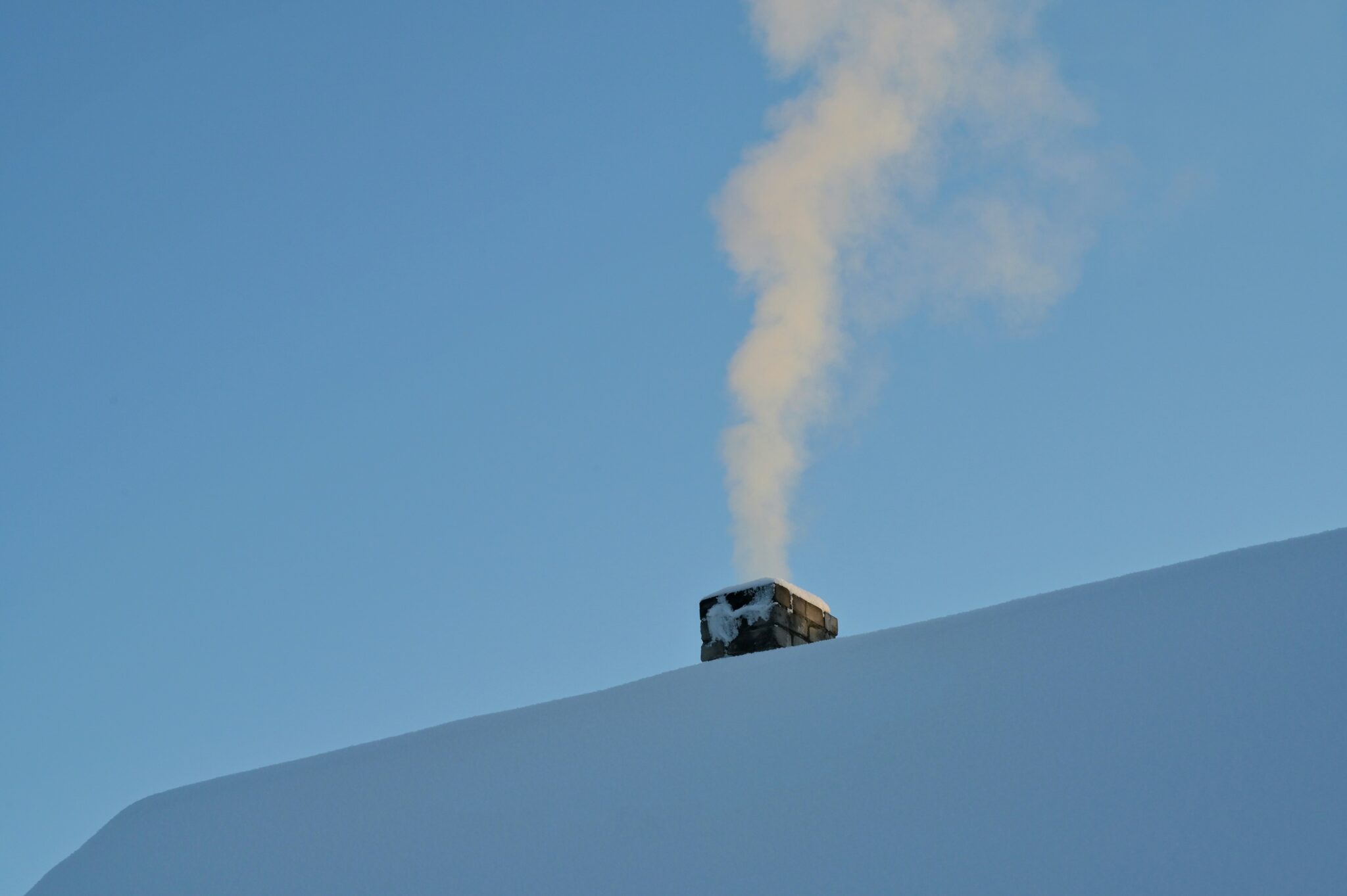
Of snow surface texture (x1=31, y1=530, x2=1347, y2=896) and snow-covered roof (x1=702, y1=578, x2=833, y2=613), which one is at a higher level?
snow-covered roof (x1=702, y1=578, x2=833, y2=613)

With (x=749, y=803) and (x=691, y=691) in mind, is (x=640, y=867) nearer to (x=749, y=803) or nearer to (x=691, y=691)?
(x=749, y=803)

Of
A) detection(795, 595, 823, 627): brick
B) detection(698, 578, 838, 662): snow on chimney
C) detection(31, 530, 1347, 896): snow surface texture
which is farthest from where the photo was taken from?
detection(795, 595, 823, 627): brick

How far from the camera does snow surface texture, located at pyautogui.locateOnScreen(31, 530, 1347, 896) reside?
2.88 m

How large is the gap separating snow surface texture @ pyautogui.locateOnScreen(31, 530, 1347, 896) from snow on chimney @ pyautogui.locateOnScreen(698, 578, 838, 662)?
26.2 inches

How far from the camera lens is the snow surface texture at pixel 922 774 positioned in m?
2.88

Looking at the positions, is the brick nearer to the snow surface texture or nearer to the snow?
the snow

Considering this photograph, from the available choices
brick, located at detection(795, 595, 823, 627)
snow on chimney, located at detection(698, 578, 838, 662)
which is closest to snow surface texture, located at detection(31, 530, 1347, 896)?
snow on chimney, located at detection(698, 578, 838, 662)

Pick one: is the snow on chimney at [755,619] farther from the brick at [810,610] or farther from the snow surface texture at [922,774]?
the snow surface texture at [922,774]

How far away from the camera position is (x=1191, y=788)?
2953mm

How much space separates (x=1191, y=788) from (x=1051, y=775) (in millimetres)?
383

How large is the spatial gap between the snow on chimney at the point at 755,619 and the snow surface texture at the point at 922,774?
666mm

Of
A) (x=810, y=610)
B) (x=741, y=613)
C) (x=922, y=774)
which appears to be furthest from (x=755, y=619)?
(x=922, y=774)

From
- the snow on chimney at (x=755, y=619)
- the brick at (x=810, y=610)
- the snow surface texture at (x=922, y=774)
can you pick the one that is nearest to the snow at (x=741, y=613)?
the snow on chimney at (x=755, y=619)

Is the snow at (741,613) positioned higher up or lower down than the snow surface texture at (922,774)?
higher up
